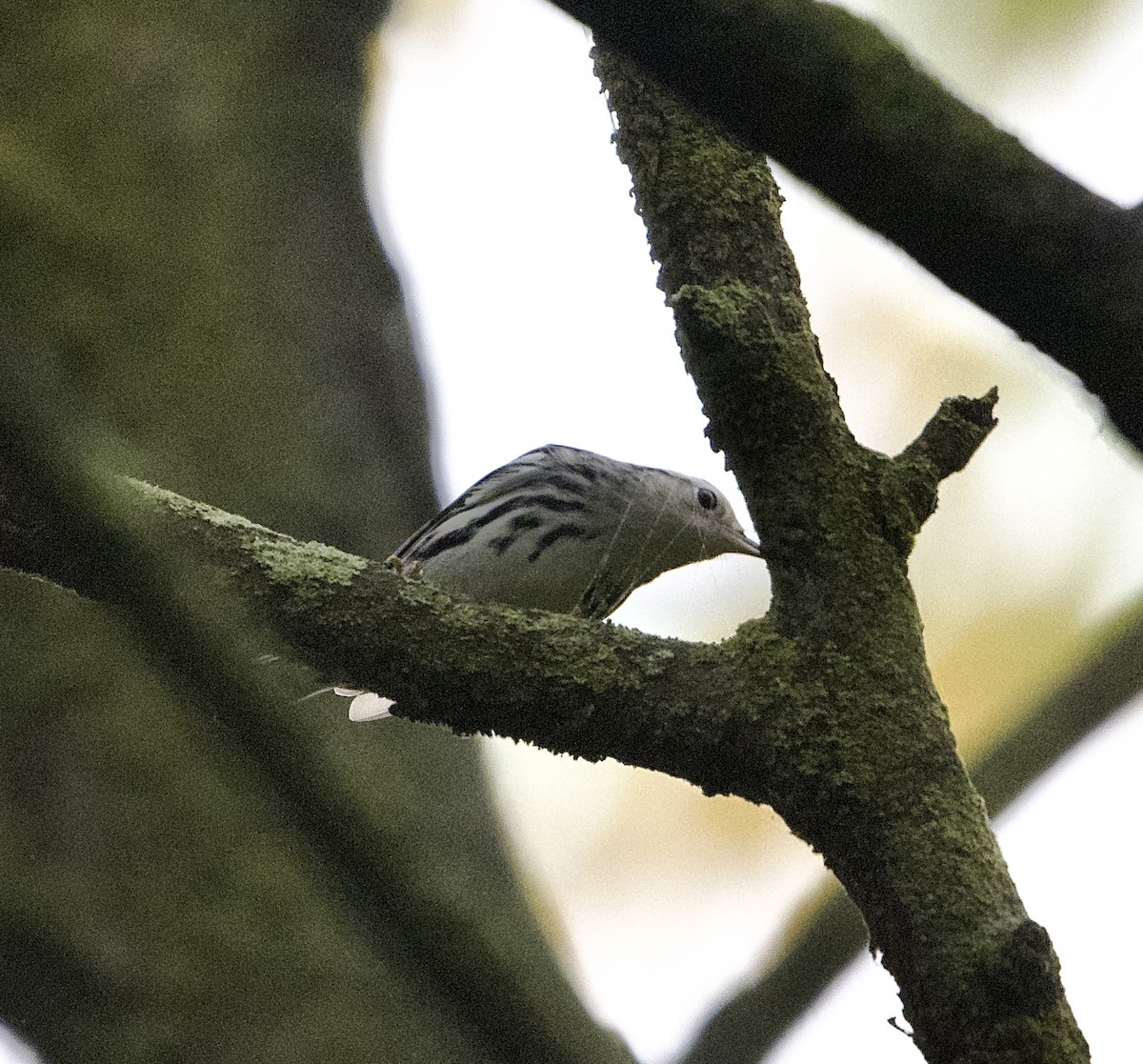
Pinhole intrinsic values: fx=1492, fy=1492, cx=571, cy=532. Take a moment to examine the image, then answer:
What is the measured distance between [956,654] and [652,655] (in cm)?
135

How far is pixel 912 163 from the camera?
0.83 m

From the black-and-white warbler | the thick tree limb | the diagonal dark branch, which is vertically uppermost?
the thick tree limb

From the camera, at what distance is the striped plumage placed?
3.43 metres

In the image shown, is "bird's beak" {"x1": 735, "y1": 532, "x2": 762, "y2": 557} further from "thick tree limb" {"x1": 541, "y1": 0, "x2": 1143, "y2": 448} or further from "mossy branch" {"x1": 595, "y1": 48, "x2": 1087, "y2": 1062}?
"thick tree limb" {"x1": 541, "y1": 0, "x2": 1143, "y2": 448}

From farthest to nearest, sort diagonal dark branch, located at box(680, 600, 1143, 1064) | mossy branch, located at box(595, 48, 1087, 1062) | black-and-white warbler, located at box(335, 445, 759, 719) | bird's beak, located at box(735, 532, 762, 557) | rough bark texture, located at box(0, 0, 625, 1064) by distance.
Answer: bird's beak, located at box(735, 532, 762, 557), black-and-white warbler, located at box(335, 445, 759, 719), mossy branch, located at box(595, 48, 1087, 1062), diagonal dark branch, located at box(680, 600, 1143, 1064), rough bark texture, located at box(0, 0, 625, 1064)

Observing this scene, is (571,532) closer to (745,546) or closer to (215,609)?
(745,546)

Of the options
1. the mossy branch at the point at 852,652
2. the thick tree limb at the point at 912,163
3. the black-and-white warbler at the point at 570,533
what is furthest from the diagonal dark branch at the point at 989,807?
the black-and-white warbler at the point at 570,533

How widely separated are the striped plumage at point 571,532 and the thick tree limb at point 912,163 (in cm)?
249

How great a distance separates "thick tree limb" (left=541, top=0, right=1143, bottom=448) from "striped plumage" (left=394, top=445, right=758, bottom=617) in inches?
97.9

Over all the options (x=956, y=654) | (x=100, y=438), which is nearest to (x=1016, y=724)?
(x=956, y=654)

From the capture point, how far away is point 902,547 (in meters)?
1.98

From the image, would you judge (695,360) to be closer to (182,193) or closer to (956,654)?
(956,654)

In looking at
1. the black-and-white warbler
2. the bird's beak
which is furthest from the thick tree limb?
the bird's beak

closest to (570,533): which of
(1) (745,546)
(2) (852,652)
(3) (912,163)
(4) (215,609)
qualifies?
(1) (745,546)
